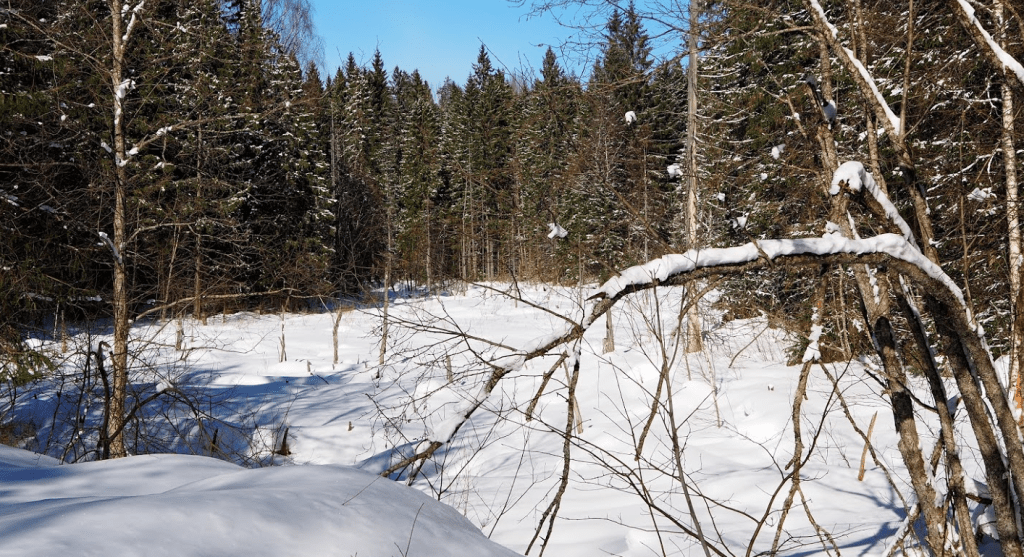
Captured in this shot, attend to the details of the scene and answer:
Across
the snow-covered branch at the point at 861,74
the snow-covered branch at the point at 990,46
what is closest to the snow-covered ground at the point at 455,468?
the snow-covered branch at the point at 861,74

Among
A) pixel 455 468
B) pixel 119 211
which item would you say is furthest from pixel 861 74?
pixel 455 468

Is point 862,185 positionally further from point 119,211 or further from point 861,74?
point 119,211

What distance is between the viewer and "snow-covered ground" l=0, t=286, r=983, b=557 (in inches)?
58.5

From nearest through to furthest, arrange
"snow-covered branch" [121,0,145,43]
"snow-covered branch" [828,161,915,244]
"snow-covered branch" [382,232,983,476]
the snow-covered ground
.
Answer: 1. the snow-covered ground
2. "snow-covered branch" [382,232,983,476]
3. "snow-covered branch" [828,161,915,244]
4. "snow-covered branch" [121,0,145,43]

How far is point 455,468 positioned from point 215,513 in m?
7.61

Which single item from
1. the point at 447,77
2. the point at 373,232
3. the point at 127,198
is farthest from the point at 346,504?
the point at 447,77

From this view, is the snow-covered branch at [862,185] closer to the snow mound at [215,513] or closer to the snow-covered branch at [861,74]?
the snow-covered branch at [861,74]

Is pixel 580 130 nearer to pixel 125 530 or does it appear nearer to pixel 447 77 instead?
pixel 125 530

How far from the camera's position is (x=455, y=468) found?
8688mm

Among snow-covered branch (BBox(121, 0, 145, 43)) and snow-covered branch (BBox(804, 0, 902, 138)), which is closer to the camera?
snow-covered branch (BBox(804, 0, 902, 138))

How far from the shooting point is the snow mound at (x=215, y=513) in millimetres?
1245

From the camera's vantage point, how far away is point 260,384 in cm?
1267

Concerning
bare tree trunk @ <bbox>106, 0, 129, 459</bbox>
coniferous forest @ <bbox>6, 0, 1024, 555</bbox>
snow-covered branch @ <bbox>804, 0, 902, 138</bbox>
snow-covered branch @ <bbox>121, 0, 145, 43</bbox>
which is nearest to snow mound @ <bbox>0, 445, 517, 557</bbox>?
coniferous forest @ <bbox>6, 0, 1024, 555</bbox>

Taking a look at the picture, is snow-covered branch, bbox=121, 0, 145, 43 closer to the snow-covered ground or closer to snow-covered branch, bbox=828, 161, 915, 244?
the snow-covered ground
